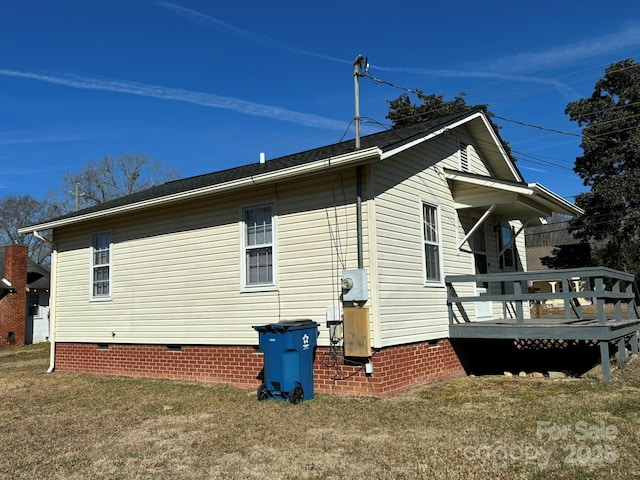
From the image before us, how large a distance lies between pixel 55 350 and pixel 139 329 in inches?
130

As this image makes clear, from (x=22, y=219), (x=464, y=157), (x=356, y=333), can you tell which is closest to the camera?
(x=356, y=333)

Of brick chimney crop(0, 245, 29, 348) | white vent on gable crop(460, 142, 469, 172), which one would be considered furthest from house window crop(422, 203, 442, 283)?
brick chimney crop(0, 245, 29, 348)

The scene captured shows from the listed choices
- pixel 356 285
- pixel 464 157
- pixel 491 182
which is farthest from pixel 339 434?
pixel 464 157

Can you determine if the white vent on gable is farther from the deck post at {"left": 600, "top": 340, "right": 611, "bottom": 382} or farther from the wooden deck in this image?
the deck post at {"left": 600, "top": 340, "right": 611, "bottom": 382}

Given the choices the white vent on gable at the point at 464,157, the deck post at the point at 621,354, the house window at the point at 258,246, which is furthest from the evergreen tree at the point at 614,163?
the house window at the point at 258,246

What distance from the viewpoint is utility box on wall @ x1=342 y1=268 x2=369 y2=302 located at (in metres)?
8.27

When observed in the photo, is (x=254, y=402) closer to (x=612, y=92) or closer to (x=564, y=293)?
(x=564, y=293)

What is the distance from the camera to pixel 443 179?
11.0m

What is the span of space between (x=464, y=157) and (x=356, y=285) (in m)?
5.41

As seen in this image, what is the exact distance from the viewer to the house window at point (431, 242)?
32.9 feet

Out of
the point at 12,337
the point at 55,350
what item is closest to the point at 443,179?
the point at 55,350

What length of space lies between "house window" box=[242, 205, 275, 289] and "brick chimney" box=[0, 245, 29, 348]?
1973cm

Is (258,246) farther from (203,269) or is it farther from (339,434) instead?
(339,434)

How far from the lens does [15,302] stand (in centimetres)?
2525
